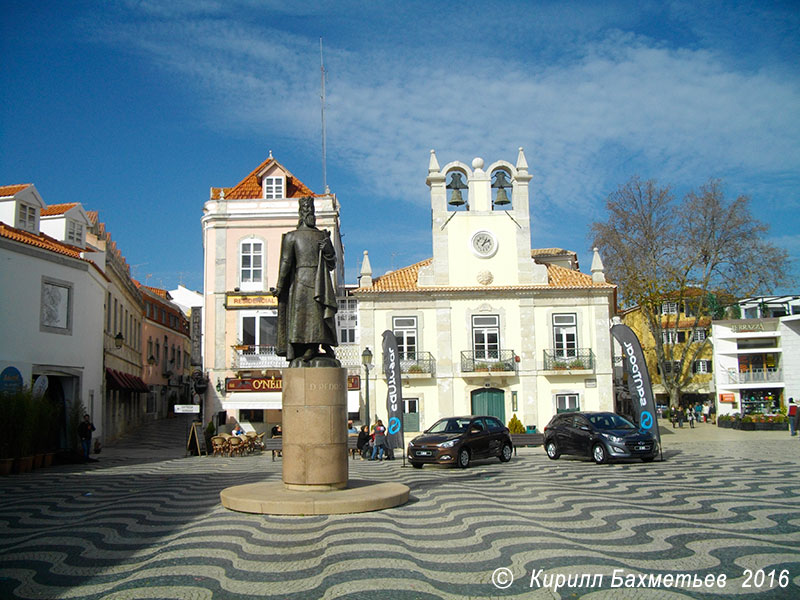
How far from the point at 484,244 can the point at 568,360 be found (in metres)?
7.01

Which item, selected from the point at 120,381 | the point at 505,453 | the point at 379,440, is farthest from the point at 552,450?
the point at 120,381

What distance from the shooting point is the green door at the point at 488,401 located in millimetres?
33344

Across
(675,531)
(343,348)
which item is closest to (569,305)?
(343,348)

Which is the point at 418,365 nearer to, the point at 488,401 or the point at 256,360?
the point at 488,401

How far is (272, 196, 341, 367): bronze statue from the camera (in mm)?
11758

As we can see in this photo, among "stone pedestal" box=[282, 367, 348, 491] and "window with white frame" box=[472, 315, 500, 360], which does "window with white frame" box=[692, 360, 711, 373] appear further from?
"stone pedestal" box=[282, 367, 348, 491]

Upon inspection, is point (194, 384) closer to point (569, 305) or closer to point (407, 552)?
point (569, 305)

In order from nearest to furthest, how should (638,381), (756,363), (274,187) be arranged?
(638,381) < (274,187) < (756,363)

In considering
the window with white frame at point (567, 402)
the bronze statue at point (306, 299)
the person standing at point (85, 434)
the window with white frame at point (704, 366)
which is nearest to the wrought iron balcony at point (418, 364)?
the window with white frame at point (567, 402)

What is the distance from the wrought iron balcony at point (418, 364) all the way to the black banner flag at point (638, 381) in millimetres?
12049

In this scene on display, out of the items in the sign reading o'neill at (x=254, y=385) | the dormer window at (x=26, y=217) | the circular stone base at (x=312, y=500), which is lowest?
the circular stone base at (x=312, y=500)

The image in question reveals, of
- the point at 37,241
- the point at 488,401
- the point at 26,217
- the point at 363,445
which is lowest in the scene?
the point at 363,445

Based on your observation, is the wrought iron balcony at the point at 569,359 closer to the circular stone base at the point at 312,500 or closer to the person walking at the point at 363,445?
the person walking at the point at 363,445

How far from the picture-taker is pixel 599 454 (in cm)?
1966
